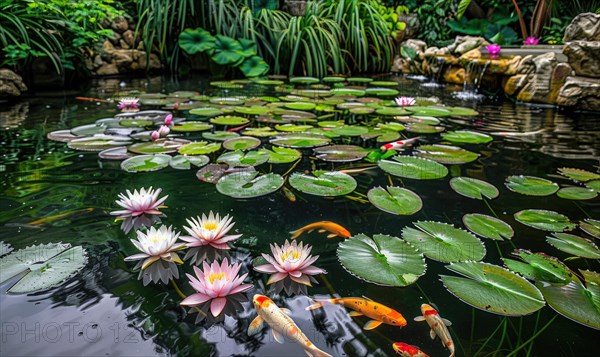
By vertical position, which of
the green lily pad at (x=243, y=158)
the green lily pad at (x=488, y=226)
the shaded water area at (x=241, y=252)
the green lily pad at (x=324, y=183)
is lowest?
the shaded water area at (x=241, y=252)

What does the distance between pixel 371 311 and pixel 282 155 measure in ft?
3.50

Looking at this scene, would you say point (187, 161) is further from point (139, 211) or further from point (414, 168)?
point (414, 168)

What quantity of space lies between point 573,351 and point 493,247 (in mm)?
370

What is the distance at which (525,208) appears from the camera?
128 cm

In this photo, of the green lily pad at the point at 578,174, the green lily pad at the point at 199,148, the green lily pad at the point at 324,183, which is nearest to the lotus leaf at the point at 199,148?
the green lily pad at the point at 199,148

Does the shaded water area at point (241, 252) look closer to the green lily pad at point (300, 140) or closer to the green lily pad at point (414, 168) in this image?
the green lily pad at point (414, 168)

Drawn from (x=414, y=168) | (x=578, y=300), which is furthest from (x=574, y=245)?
(x=414, y=168)

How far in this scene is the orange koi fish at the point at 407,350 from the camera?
66cm

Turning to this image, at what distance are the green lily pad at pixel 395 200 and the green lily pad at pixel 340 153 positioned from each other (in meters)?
0.36

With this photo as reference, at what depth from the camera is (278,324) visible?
2.36ft

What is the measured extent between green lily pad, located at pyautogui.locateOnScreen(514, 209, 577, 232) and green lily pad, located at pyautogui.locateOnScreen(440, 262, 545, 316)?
35 cm

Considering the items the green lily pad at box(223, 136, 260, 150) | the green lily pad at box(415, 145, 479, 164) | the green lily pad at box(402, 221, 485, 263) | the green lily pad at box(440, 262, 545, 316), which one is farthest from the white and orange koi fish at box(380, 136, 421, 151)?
the green lily pad at box(440, 262, 545, 316)

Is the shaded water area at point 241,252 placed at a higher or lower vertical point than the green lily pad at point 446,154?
lower

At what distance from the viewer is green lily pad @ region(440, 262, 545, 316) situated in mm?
790
